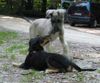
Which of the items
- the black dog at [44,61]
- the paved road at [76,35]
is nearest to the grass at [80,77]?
the black dog at [44,61]

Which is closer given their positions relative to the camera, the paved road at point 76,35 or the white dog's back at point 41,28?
the white dog's back at point 41,28

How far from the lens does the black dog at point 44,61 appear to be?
26.1 ft

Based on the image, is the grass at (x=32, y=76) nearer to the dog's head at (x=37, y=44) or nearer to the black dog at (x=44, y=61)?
the black dog at (x=44, y=61)

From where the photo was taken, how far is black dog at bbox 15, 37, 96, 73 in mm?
7953

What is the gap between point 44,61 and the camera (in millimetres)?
8055

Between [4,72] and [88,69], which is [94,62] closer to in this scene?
[88,69]

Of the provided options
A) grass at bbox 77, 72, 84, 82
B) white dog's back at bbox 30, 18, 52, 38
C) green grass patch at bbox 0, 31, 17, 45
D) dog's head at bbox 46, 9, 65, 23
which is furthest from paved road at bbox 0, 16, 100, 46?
grass at bbox 77, 72, 84, 82

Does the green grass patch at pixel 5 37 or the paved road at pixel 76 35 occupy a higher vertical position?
the green grass patch at pixel 5 37

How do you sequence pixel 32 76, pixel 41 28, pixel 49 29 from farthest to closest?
1. pixel 41 28
2. pixel 49 29
3. pixel 32 76

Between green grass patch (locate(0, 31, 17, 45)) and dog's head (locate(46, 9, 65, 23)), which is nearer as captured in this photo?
dog's head (locate(46, 9, 65, 23))

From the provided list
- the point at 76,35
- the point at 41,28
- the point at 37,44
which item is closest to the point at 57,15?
the point at 37,44

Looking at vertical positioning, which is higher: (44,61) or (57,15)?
(57,15)

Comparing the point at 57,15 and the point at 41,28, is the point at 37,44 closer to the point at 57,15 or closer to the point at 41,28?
the point at 57,15

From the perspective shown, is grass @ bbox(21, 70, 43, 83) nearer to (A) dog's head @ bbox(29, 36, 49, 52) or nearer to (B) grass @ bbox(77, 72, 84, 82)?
(A) dog's head @ bbox(29, 36, 49, 52)
